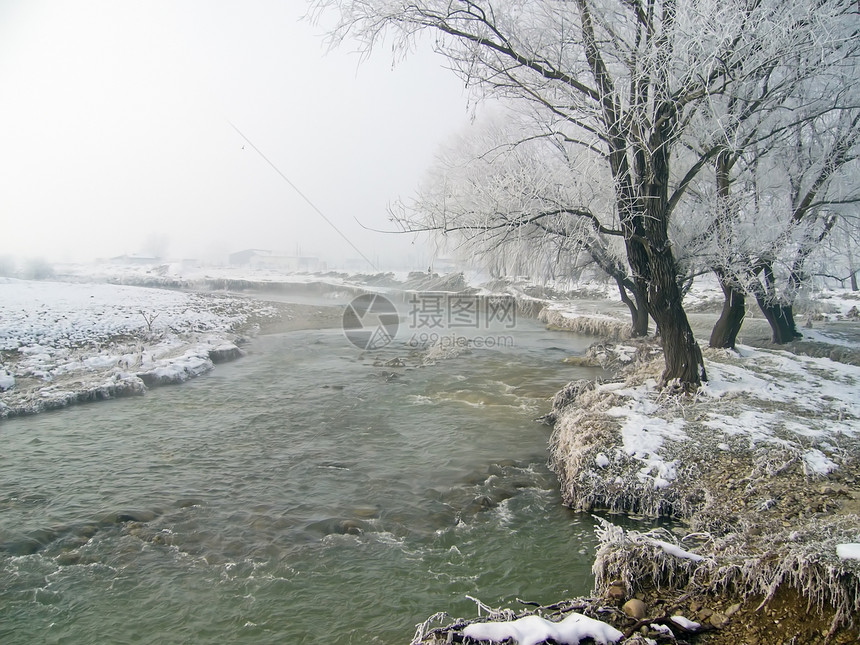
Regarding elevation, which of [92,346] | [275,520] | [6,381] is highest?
[92,346]

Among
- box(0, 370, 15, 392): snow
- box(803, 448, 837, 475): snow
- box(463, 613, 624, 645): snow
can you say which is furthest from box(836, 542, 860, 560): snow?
box(0, 370, 15, 392): snow

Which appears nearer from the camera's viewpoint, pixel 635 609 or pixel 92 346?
pixel 635 609

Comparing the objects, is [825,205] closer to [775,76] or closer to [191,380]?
[775,76]

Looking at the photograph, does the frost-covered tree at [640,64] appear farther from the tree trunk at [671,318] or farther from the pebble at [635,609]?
the pebble at [635,609]

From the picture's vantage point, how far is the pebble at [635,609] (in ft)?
12.8

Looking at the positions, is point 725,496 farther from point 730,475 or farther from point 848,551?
point 848,551

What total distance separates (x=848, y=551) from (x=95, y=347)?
18902 mm

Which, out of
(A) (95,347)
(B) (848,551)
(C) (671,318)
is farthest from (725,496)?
(A) (95,347)

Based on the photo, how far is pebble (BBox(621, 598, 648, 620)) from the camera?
12.8ft

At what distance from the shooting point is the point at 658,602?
4125mm

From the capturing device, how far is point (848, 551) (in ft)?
13.4

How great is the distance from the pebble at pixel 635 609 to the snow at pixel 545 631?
48 centimetres

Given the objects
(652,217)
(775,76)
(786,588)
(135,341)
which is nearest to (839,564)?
(786,588)

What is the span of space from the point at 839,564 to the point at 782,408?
4.94 metres
